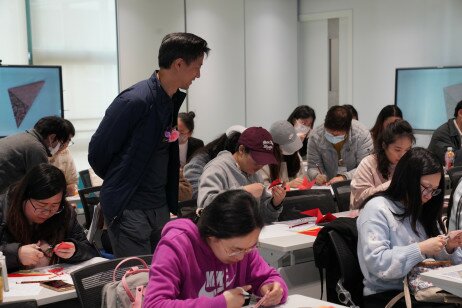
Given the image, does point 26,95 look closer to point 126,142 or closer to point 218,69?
point 218,69

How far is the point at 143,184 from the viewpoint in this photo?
3.58 m

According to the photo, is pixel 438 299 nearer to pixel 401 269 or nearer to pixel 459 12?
pixel 401 269

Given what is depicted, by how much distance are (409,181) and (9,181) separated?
9.44 ft

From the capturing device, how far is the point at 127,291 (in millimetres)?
2574

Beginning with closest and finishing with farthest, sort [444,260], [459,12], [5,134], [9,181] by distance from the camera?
[444,260], [9,181], [5,134], [459,12]

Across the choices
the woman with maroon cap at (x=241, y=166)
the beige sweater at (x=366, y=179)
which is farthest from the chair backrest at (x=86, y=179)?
the beige sweater at (x=366, y=179)

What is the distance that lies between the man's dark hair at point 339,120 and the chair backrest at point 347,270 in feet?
9.88

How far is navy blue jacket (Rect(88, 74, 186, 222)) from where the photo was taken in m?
3.49

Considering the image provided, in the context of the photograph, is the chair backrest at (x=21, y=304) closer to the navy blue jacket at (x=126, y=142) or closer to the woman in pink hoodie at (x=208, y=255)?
the woman in pink hoodie at (x=208, y=255)

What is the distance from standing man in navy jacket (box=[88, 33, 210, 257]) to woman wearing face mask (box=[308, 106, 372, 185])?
3051 millimetres

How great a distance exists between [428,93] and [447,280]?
647cm

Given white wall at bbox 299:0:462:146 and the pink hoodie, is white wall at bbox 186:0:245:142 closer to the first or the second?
white wall at bbox 299:0:462:146

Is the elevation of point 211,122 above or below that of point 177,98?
below

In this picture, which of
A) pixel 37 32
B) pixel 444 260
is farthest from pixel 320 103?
pixel 444 260
